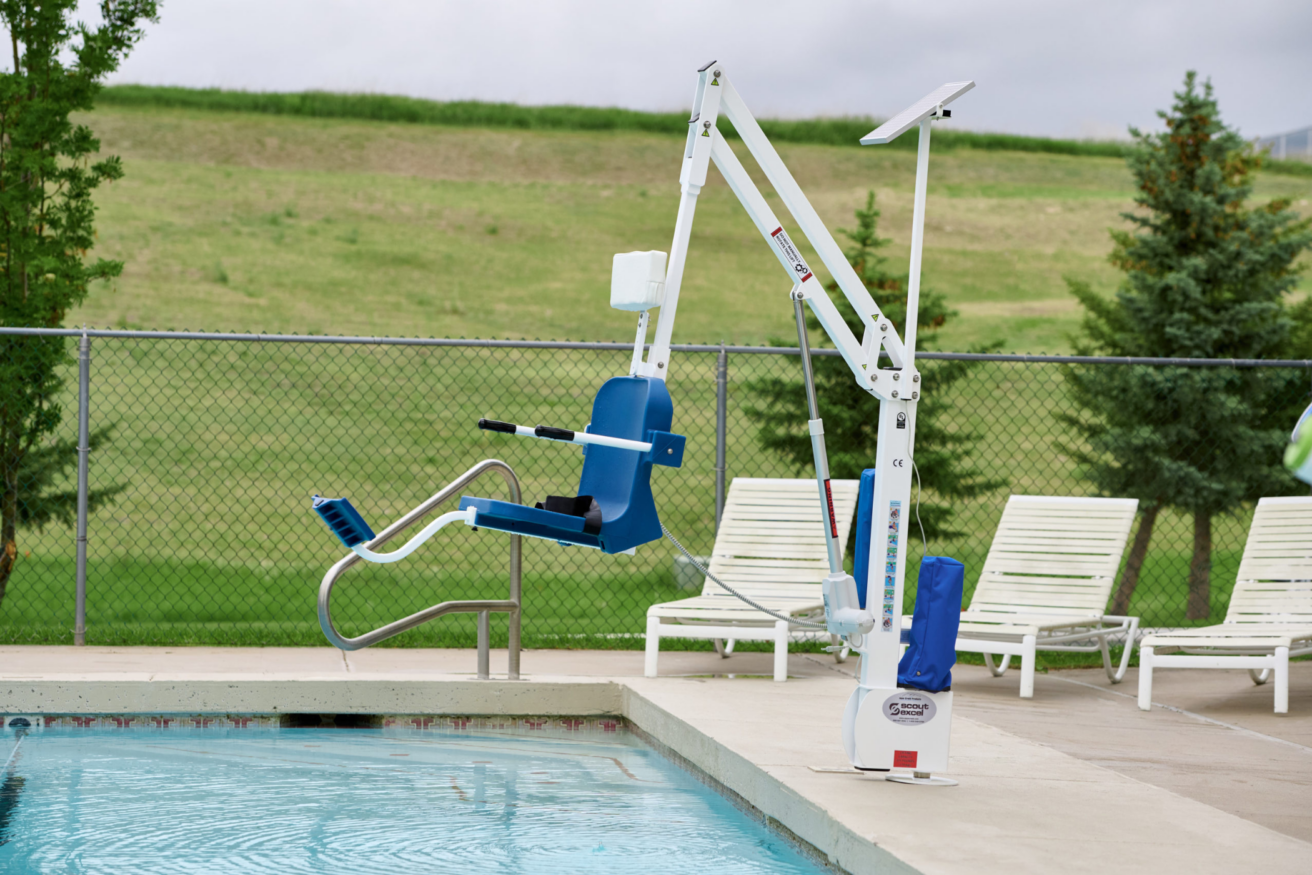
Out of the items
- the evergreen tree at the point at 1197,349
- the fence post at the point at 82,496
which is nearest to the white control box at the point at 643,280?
the fence post at the point at 82,496

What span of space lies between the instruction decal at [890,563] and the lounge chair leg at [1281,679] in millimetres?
2719

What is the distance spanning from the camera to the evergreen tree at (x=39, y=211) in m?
7.99

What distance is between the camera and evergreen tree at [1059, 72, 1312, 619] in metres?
11.7

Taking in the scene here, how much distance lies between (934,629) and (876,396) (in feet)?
2.56

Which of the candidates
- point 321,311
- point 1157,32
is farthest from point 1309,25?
point 321,311

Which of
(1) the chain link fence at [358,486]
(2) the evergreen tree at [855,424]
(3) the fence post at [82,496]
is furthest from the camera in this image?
(2) the evergreen tree at [855,424]

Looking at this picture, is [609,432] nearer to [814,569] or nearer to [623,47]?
[814,569]

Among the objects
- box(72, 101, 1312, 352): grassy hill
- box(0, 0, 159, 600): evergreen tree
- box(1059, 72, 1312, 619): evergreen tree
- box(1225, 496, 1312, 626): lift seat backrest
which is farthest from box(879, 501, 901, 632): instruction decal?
box(72, 101, 1312, 352): grassy hill

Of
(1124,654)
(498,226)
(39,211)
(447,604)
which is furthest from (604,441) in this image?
(498,226)

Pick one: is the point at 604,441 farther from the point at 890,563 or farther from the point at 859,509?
the point at 890,563

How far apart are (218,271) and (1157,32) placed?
4110 centimetres

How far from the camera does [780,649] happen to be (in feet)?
21.3

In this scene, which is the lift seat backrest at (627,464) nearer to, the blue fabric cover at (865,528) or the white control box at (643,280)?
the white control box at (643,280)

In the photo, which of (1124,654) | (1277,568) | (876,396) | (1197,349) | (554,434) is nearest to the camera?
(554,434)
